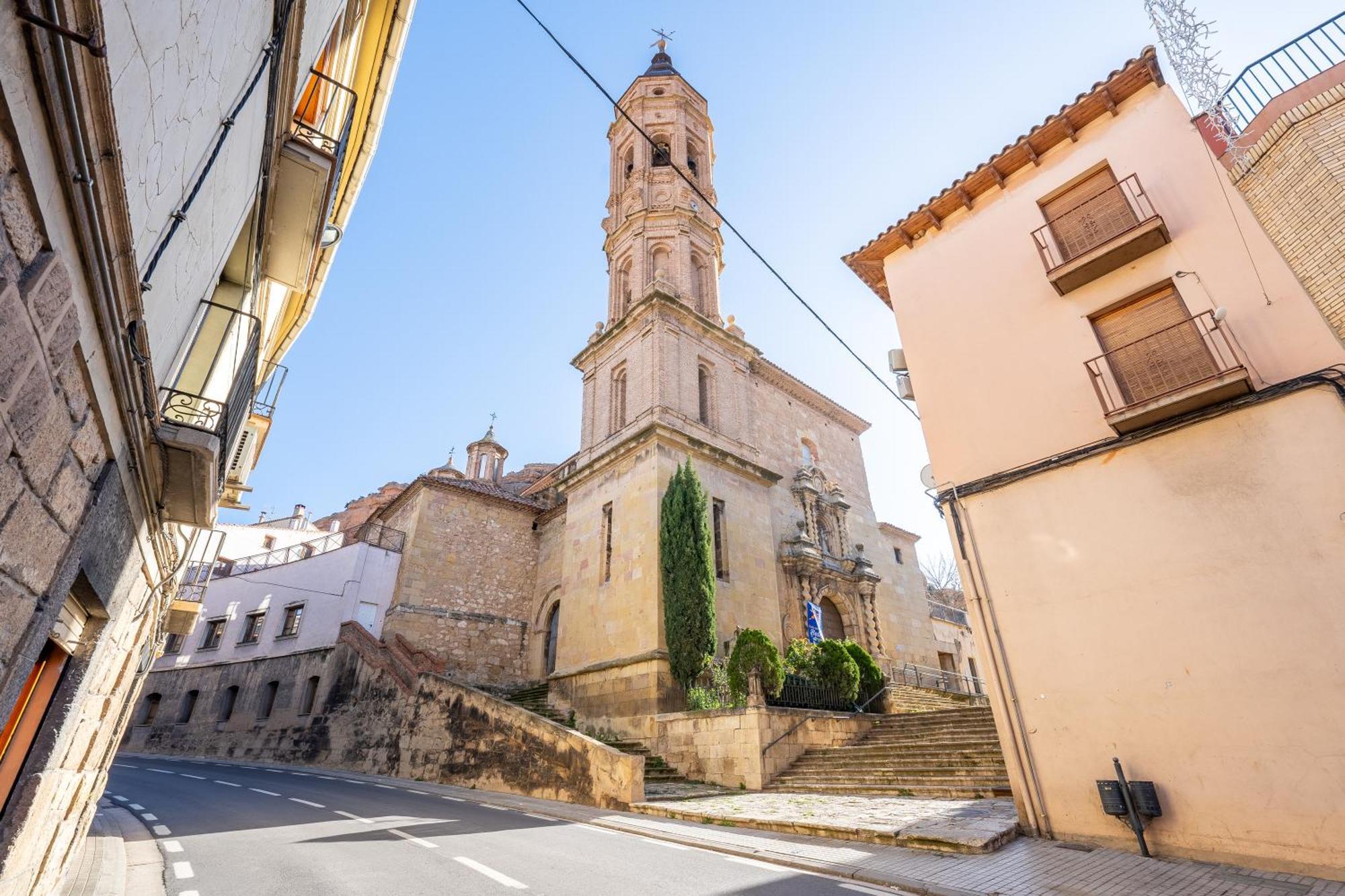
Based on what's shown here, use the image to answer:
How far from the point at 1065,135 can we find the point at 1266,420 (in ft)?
18.0

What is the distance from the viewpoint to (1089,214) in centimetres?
880

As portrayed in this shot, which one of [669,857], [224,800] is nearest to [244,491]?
[224,800]

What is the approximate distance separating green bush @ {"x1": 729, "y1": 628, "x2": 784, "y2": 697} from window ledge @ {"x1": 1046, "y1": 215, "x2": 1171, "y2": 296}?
309 inches

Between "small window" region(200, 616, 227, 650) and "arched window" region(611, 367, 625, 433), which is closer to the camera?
"arched window" region(611, 367, 625, 433)

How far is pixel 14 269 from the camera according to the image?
1.75 metres

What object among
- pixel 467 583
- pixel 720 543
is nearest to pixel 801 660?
pixel 720 543

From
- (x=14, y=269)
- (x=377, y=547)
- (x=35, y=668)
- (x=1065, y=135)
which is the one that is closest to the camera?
(x=14, y=269)

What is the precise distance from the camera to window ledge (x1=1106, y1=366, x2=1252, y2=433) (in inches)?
258

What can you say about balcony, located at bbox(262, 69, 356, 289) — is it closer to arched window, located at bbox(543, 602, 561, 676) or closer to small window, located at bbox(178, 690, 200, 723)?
arched window, located at bbox(543, 602, 561, 676)

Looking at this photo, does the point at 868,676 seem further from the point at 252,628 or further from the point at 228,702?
the point at 252,628

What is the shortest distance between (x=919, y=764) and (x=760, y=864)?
5294 mm

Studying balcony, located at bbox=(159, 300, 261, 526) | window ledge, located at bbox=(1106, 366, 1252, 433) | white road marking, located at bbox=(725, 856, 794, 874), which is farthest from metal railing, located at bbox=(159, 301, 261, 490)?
window ledge, located at bbox=(1106, 366, 1252, 433)

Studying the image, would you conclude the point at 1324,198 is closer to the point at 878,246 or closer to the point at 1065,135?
the point at 1065,135

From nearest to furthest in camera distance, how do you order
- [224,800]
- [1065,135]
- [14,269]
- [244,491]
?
[14,269]
[244,491]
[1065,135]
[224,800]
